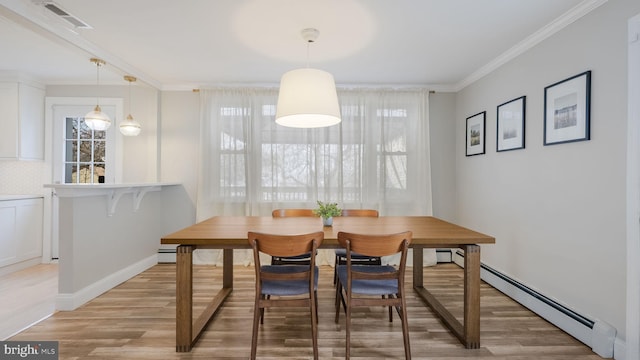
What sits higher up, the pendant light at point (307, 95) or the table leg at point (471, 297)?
the pendant light at point (307, 95)

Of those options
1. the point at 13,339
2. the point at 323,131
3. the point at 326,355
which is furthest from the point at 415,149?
the point at 13,339

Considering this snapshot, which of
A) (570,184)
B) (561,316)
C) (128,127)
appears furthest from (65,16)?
(561,316)

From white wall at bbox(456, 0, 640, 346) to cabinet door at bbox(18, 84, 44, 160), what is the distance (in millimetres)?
5831

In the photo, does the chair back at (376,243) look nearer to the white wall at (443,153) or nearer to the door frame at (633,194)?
the door frame at (633,194)

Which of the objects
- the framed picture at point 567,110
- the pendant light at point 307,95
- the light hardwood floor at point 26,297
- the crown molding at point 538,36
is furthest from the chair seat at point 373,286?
the light hardwood floor at point 26,297

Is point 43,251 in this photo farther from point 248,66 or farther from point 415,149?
point 415,149

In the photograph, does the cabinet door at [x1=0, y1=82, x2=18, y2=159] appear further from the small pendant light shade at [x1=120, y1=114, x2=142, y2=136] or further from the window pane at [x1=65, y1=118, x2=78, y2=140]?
the small pendant light shade at [x1=120, y1=114, x2=142, y2=136]

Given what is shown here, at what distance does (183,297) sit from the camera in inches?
79.3

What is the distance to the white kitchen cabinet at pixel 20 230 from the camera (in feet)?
11.5

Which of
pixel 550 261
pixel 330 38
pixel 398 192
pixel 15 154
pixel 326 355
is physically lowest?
pixel 326 355

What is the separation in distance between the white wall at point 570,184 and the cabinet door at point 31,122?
583 centimetres

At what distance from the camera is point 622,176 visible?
1899mm

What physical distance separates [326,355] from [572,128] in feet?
8.25

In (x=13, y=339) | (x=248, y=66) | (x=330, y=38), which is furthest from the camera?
(x=248, y=66)
